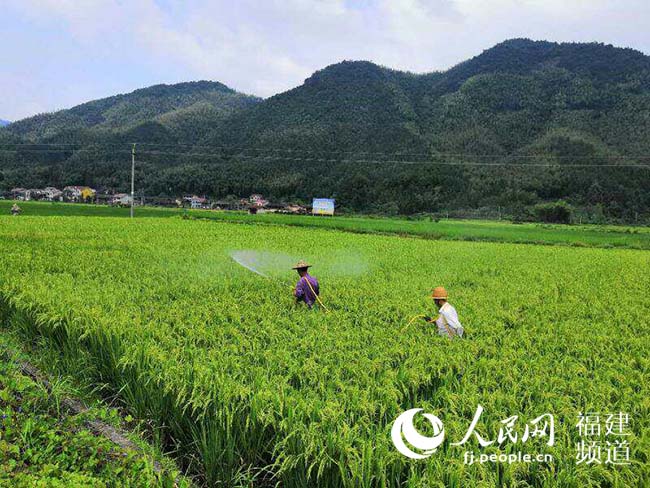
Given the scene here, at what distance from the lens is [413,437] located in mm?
3420

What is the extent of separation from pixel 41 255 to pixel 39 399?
9.76 metres

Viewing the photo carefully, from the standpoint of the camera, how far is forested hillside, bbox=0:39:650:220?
74.7 m

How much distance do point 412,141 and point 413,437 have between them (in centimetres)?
11024

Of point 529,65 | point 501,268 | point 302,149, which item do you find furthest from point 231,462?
point 529,65

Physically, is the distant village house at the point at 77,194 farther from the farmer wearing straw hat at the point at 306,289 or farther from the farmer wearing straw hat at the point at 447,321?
the farmer wearing straw hat at the point at 447,321

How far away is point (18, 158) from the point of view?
351 ft

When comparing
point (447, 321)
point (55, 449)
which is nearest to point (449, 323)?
point (447, 321)

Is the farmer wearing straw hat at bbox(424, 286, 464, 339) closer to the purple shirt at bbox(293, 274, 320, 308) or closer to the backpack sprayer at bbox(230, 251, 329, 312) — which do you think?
the purple shirt at bbox(293, 274, 320, 308)

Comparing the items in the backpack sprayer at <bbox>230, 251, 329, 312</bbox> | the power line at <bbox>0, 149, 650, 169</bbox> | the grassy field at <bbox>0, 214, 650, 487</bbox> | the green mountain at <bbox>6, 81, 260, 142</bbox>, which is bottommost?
the backpack sprayer at <bbox>230, 251, 329, 312</bbox>

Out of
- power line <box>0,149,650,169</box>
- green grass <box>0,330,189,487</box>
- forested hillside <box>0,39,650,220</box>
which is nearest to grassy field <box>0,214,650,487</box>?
green grass <box>0,330,189,487</box>

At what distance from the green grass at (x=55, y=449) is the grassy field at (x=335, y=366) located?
1.66 feet

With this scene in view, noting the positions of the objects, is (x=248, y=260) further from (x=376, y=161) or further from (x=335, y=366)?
(x=376, y=161)

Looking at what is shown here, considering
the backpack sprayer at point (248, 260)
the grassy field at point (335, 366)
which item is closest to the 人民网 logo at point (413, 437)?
the grassy field at point (335, 366)

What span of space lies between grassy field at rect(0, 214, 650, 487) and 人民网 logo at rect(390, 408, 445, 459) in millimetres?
78
